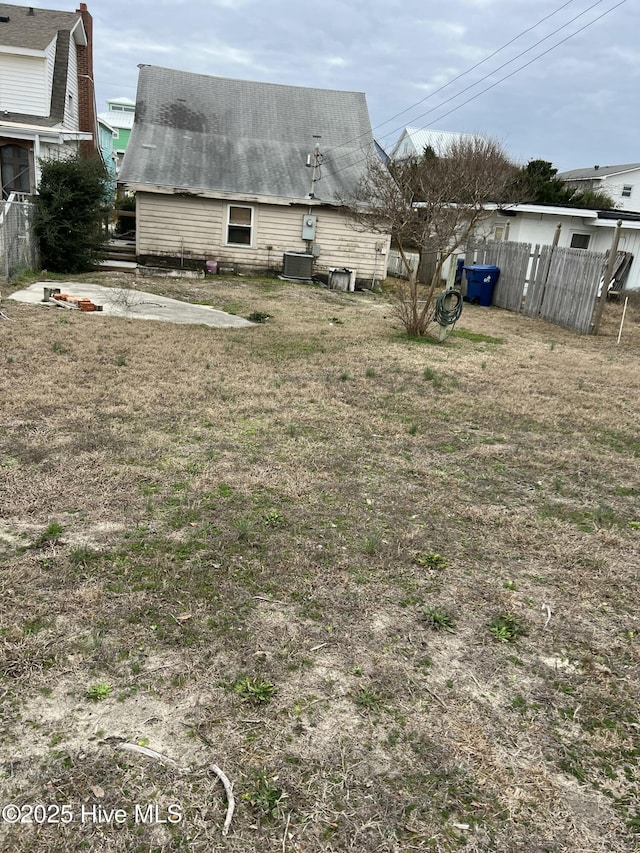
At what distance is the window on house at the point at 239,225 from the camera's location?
16.5m

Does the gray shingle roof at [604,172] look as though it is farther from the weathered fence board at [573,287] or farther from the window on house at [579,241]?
the weathered fence board at [573,287]

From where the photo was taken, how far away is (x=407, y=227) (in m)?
10.5

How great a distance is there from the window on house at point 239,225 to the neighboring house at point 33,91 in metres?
4.78

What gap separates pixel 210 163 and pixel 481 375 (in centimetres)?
1243

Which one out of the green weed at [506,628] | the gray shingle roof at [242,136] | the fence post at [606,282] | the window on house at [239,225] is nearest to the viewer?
the green weed at [506,628]

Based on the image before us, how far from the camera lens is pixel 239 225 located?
1659cm

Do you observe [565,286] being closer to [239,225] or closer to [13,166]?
[239,225]

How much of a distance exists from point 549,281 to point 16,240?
38.3 ft

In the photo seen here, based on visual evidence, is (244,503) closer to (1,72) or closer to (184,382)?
(184,382)

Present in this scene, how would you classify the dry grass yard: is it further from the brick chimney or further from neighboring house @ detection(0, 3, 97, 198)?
the brick chimney

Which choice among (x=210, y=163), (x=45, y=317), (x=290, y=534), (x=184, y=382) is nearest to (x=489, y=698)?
(x=290, y=534)

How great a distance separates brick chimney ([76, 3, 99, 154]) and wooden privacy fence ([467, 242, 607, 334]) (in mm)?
14006

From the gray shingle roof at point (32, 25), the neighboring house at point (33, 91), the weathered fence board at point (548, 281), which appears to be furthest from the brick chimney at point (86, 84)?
the weathered fence board at point (548, 281)

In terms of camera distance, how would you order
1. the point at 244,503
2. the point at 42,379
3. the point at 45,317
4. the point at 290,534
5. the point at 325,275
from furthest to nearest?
the point at 325,275 < the point at 45,317 < the point at 42,379 < the point at 244,503 < the point at 290,534
